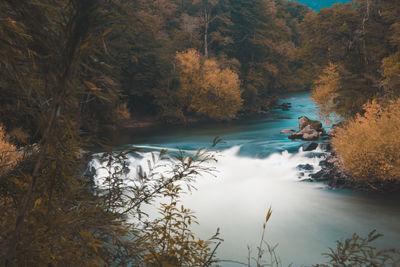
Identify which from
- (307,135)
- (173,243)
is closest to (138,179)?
(173,243)

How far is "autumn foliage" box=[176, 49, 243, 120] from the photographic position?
27203mm

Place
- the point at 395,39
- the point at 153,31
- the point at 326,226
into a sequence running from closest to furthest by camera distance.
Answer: the point at 326,226 < the point at 395,39 < the point at 153,31

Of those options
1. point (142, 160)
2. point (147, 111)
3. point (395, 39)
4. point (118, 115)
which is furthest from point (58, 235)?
point (147, 111)

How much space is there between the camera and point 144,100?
2817 centimetres

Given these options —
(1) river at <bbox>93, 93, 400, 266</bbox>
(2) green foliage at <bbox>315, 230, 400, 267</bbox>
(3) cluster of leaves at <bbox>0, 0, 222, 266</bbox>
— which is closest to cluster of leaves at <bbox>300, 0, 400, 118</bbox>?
(1) river at <bbox>93, 93, 400, 266</bbox>

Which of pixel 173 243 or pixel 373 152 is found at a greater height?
pixel 173 243

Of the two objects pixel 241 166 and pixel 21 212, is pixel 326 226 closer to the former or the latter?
pixel 241 166

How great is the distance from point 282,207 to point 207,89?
1883 centimetres

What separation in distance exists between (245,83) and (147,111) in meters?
16.2

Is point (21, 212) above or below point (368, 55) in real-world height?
below

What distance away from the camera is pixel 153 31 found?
26.9 metres

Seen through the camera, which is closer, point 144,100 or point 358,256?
point 358,256

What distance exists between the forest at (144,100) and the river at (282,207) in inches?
28.2

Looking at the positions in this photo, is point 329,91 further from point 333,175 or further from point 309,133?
point 333,175
